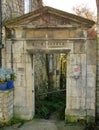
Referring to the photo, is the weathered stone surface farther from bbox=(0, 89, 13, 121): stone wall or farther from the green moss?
bbox=(0, 89, 13, 121): stone wall

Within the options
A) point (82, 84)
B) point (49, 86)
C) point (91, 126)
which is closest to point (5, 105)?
point (82, 84)

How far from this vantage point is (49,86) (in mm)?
13484

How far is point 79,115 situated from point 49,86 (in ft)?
16.9

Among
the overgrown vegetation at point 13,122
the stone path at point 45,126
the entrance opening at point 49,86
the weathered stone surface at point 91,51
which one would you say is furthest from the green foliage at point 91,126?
the overgrown vegetation at point 13,122

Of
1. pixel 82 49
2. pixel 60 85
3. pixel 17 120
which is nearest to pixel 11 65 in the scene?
pixel 17 120

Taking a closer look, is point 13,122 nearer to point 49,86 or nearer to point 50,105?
point 50,105

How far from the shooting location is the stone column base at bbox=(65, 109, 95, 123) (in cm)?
837

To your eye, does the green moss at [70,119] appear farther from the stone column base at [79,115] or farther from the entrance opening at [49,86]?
the entrance opening at [49,86]

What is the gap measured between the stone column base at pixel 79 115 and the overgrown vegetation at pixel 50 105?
2.16ft

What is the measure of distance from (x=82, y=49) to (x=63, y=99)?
11.8 feet

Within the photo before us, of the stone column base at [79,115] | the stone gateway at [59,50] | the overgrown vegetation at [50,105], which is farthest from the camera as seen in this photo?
the overgrown vegetation at [50,105]

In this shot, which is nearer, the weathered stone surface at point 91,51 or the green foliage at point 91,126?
the green foliage at point 91,126

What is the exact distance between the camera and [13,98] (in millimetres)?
8773

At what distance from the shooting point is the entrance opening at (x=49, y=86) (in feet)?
31.7
